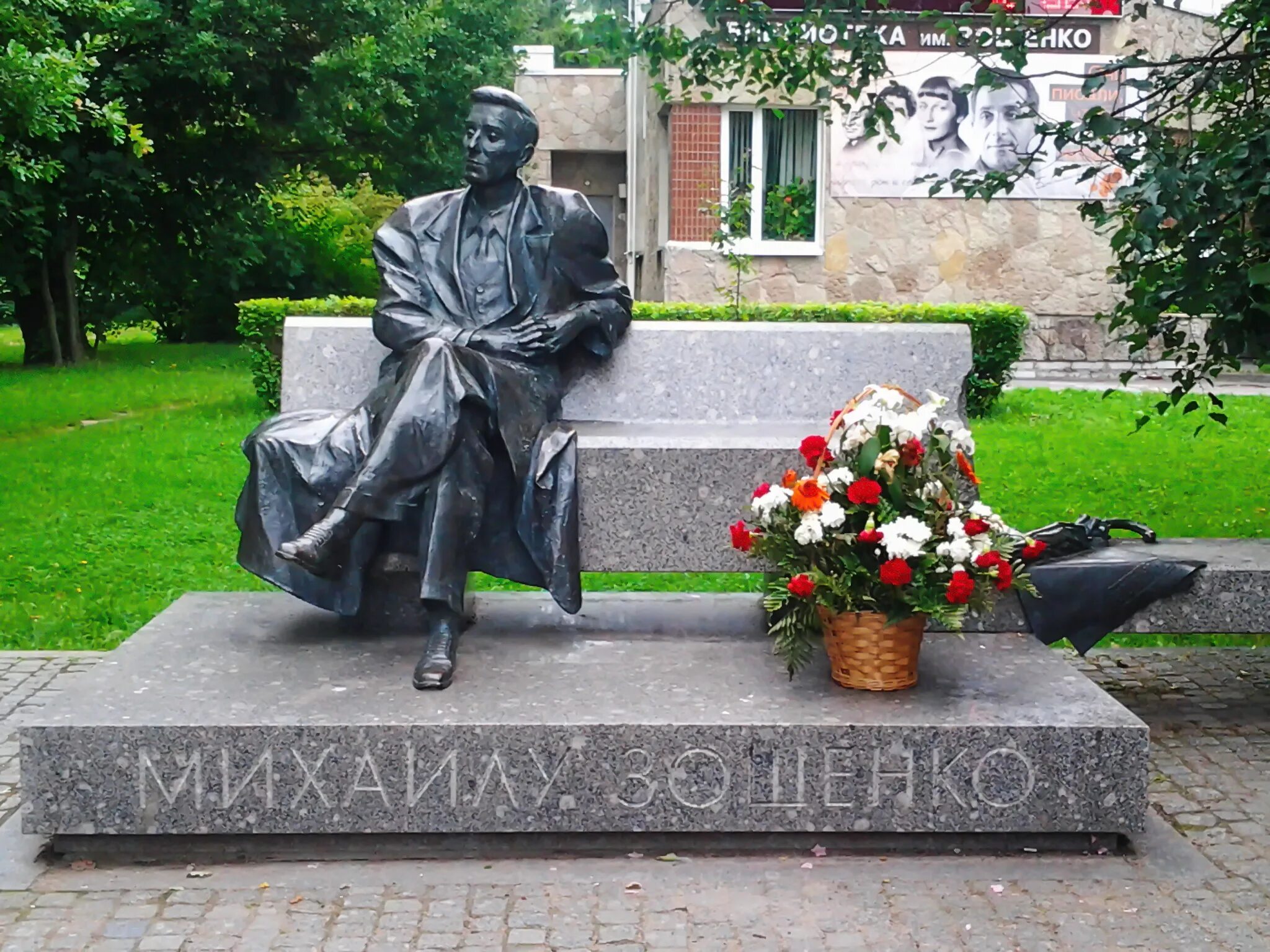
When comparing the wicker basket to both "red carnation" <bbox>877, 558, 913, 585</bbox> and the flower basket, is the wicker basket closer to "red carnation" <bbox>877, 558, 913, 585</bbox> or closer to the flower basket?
the flower basket

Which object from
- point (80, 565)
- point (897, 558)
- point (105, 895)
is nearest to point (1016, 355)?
point (80, 565)

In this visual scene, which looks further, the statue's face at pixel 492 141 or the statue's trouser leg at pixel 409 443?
the statue's face at pixel 492 141

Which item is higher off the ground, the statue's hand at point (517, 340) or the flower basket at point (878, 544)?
the statue's hand at point (517, 340)

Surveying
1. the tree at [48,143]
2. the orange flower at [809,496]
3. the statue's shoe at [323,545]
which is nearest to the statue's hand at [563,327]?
the statue's shoe at [323,545]

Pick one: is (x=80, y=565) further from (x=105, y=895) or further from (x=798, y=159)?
(x=798, y=159)

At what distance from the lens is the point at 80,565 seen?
780 centimetres

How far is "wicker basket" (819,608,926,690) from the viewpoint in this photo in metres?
4.21

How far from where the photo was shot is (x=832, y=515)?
408cm

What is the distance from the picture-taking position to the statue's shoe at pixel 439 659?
14.2 feet

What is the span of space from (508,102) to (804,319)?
27.6 feet

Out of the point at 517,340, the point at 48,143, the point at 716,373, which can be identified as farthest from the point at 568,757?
the point at 48,143

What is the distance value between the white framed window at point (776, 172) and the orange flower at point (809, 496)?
14.5 m

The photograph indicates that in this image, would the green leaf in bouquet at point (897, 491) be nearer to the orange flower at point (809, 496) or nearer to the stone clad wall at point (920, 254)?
the orange flower at point (809, 496)

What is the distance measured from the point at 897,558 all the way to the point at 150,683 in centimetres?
211
